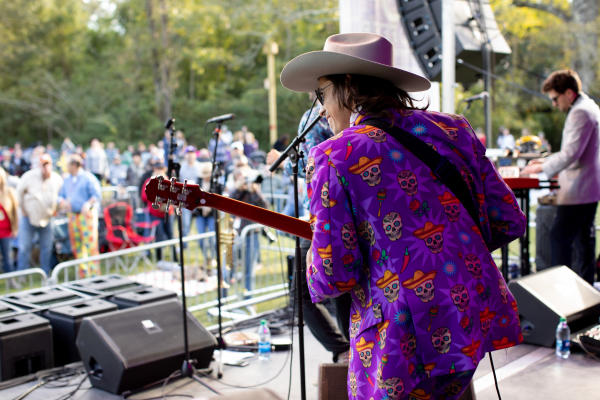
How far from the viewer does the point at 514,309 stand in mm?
2074

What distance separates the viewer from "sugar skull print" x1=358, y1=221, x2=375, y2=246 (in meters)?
1.87

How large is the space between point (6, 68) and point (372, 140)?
132ft

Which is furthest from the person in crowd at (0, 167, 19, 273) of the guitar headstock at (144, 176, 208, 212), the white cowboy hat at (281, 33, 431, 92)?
the white cowboy hat at (281, 33, 431, 92)

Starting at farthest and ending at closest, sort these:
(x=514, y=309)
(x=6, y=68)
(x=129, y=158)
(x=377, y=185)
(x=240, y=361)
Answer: (x=6, y=68) → (x=129, y=158) → (x=240, y=361) → (x=514, y=309) → (x=377, y=185)

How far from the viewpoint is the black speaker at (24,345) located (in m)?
4.14

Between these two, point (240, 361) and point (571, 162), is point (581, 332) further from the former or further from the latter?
point (240, 361)

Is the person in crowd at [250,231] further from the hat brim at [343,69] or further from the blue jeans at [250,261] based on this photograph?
the hat brim at [343,69]

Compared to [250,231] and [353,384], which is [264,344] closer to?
[250,231]

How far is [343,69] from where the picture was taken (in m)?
2.06

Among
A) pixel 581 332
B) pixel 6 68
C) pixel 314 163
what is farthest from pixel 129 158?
pixel 314 163

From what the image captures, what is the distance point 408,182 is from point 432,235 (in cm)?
17

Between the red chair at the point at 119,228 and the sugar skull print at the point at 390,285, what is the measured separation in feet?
27.4

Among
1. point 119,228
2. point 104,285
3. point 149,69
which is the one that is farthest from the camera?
point 149,69

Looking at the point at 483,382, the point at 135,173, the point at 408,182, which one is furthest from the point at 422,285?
the point at 135,173
